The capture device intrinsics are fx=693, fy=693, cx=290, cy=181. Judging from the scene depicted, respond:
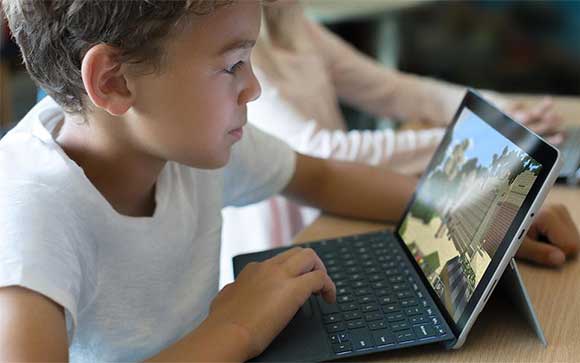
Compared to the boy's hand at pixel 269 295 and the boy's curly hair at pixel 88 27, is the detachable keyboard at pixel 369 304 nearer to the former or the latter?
the boy's hand at pixel 269 295

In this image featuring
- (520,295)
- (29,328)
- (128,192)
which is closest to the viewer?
(29,328)

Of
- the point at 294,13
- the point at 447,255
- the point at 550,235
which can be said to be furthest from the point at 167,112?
the point at 294,13

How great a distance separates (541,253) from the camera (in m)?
0.78

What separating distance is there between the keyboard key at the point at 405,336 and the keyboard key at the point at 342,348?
45 millimetres

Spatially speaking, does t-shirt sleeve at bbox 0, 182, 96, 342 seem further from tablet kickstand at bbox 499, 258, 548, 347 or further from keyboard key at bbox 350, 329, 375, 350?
tablet kickstand at bbox 499, 258, 548, 347

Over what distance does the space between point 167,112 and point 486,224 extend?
316mm

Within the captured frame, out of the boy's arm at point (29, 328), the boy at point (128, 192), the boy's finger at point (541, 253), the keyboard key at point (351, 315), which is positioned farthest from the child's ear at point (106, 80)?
the boy's finger at point (541, 253)

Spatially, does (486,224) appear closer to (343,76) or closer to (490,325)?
(490,325)

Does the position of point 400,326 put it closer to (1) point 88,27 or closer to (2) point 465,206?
(2) point 465,206

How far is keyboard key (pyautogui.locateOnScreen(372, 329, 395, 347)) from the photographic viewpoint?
622mm

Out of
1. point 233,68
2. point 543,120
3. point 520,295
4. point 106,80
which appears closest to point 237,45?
point 233,68

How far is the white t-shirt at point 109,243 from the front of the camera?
1.98ft

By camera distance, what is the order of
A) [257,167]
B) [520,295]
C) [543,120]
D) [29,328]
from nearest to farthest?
[29,328] → [520,295] → [257,167] → [543,120]

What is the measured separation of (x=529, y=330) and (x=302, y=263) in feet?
0.74
